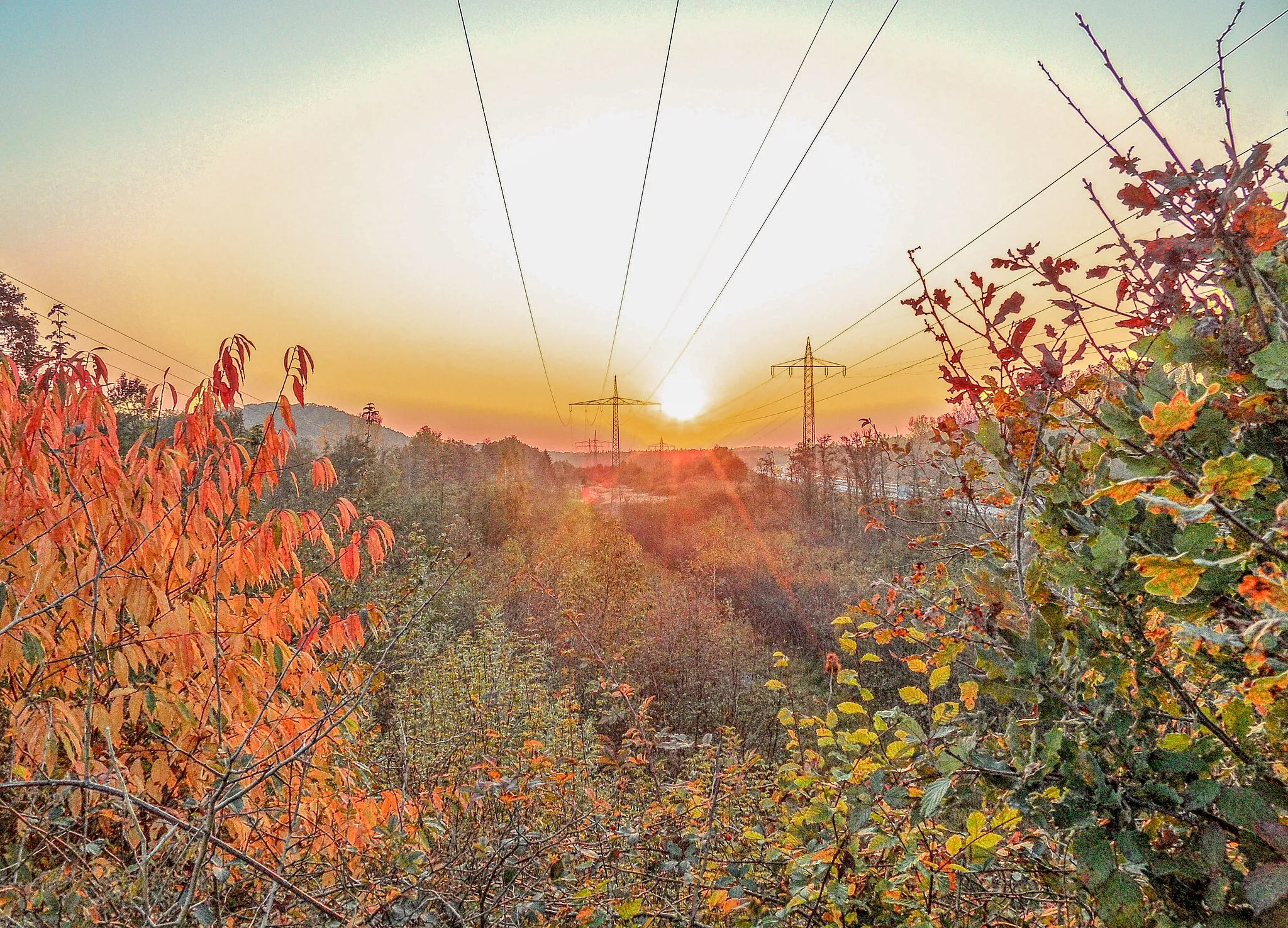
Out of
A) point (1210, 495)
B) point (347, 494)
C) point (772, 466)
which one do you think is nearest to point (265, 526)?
point (1210, 495)

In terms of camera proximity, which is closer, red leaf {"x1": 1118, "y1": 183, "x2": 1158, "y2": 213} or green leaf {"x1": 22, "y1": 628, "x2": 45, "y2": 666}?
red leaf {"x1": 1118, "y1": 183, "x2": 1158, "y2": 213}

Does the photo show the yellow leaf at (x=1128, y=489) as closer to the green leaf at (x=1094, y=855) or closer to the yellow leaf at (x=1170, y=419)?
the yellow leaf at (x=1170, y=419)

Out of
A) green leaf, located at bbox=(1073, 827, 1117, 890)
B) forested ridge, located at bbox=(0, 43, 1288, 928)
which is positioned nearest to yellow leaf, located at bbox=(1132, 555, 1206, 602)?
forested ridge, located at bbox=(0, 43, 1288, 928)

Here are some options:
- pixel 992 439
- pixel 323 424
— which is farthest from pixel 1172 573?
pixel 323 424

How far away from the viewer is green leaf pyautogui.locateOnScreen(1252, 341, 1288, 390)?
812 mm

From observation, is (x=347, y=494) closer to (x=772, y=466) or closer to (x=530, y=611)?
(x=530, y=611)

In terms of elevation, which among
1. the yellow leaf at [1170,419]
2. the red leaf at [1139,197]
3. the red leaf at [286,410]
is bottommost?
the yellow leaf at [1170,419]

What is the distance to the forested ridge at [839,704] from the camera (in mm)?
920

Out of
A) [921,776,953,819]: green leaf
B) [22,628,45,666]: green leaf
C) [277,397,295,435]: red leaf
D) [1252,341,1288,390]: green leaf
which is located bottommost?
[921,776,953,819]: green leaf

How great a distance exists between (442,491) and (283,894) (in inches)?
675

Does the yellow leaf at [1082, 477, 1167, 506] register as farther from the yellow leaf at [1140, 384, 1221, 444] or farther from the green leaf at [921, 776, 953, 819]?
the green leaf at [921, 776, 953, 819]

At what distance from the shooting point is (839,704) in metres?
1.99

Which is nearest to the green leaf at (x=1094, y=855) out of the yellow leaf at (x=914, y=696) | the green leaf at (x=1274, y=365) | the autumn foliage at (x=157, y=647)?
the yellow leaf at (x=914, y=696)

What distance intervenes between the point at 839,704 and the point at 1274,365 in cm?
155
